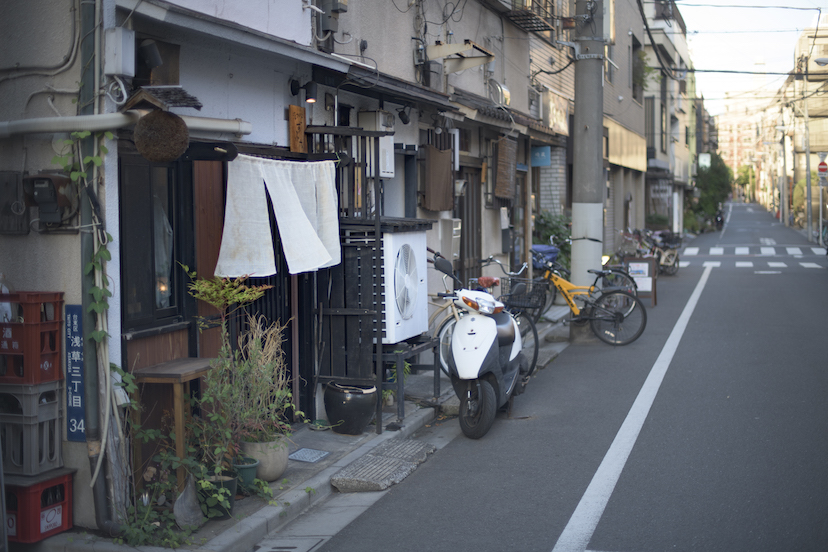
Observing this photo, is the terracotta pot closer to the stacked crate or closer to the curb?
the curb

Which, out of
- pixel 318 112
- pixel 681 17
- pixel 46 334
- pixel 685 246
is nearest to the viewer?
pixel 46 334

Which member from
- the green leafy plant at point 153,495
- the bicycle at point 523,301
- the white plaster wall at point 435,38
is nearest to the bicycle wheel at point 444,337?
the bicycle at point 523,301

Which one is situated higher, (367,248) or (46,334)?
(367,248)

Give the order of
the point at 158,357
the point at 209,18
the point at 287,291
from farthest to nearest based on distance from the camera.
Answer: the point at 287,291, the point at 158,357, the point at 209,18

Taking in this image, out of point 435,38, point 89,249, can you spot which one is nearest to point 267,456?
point 89,249

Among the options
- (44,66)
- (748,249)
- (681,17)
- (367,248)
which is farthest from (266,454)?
(681,17)

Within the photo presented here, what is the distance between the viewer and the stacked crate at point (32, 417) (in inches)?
183

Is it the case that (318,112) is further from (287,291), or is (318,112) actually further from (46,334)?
(46,334)

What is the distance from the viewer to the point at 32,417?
4.67m

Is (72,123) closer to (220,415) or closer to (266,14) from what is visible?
(220,415)

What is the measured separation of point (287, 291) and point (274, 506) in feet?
8.21

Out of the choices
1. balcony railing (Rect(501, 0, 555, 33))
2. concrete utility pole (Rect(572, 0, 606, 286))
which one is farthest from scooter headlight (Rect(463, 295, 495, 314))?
balcony railing (Rect(501, 0, 555, 33))

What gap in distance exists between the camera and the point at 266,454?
579 cm

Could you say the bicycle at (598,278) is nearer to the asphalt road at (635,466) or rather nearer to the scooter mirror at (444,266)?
the asphalt road at (635,466)
